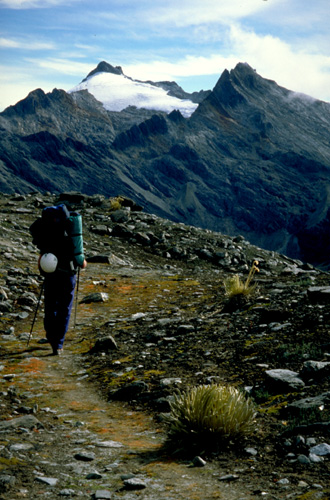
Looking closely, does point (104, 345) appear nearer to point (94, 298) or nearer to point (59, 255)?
point (59, 255)

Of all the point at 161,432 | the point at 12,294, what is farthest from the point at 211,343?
the point at 12,294

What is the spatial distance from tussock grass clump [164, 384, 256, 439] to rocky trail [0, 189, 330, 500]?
12 cm

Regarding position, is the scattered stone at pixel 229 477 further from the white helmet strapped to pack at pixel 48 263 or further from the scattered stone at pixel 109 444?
the white helmet strapped to pack at pixel 48 263

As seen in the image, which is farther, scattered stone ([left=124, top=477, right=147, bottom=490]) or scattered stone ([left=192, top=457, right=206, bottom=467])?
scattered stone ([left=192, top=457, right=206, bottom=467])

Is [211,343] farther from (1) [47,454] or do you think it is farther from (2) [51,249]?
(1) [47,454]

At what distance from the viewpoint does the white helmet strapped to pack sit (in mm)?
7625

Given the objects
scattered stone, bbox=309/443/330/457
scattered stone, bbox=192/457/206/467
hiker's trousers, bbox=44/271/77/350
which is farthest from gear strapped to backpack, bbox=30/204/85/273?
scattered stone, bbox=309/443/330/457

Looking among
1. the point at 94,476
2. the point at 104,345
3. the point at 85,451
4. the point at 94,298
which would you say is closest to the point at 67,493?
the point at 94,476

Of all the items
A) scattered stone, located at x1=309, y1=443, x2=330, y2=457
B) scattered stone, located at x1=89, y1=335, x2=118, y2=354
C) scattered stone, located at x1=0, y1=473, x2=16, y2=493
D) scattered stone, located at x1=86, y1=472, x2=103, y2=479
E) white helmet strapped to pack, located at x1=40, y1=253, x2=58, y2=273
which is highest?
white helmet strapped to pack, located at x1=40, y1=253, x2=58, y2=273

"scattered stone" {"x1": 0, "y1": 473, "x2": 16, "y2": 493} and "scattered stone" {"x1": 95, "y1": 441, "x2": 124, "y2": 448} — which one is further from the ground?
"scattered stone" {"x1": 0, "y1": 473, "x2": 16, "y2": 493}

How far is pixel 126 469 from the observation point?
3.85 metres

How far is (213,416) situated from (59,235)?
4.59 meters

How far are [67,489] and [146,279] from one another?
11.1 meters

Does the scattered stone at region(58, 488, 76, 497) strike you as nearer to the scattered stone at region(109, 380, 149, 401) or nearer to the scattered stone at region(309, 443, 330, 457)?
the scattered stone at region(309, 443, 330, 457)
